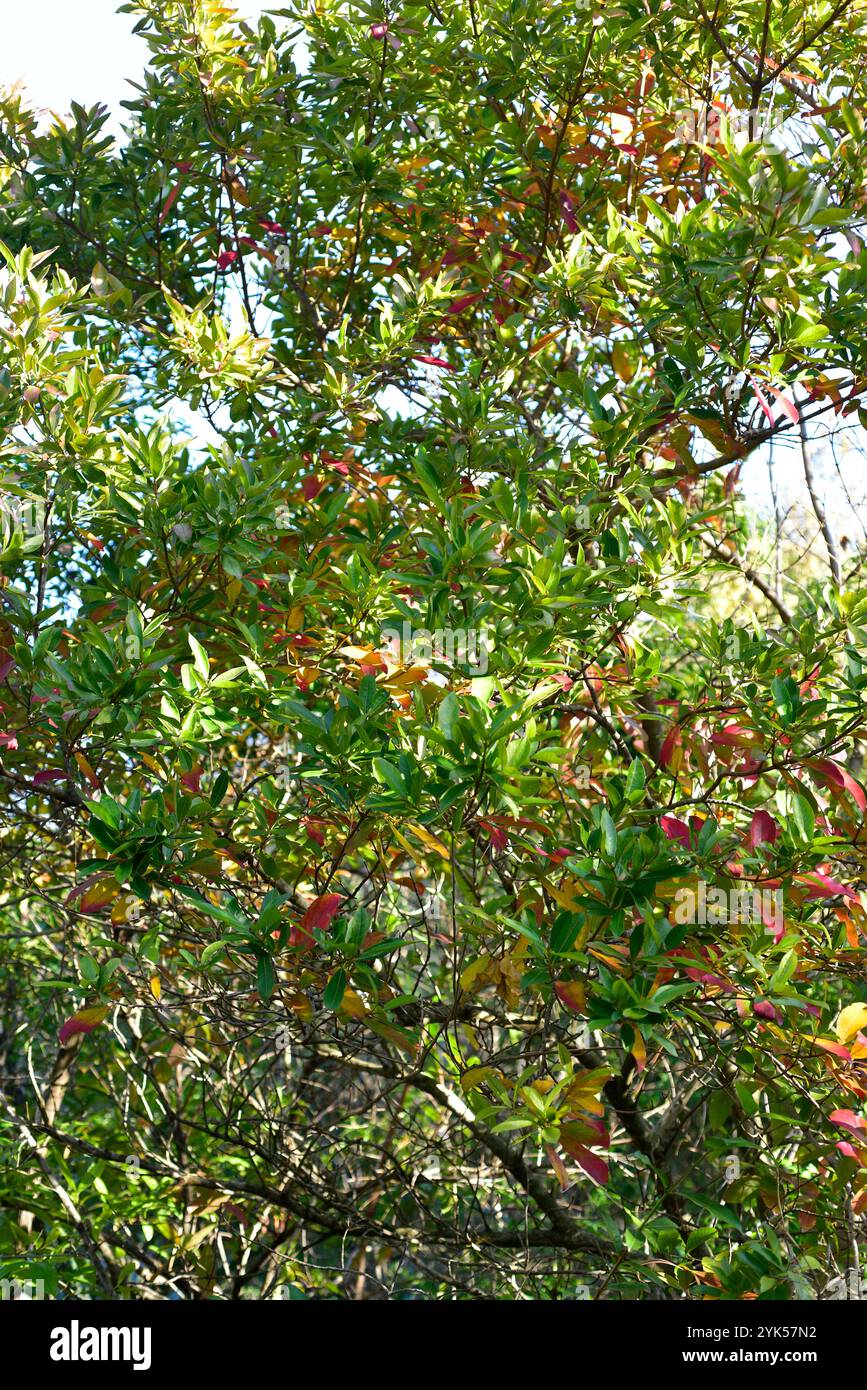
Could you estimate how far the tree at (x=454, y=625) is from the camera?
7.72 ft

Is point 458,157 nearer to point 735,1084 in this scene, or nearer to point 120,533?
point 120,533

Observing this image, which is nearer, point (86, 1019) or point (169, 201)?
point (86, 1019)

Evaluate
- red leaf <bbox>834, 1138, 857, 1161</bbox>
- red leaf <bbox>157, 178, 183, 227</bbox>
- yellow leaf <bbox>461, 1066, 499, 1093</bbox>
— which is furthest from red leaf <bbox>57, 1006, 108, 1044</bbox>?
red leaf <bbox>157, 178, 183, 227</bbox>

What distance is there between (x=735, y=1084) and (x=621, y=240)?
203 cm

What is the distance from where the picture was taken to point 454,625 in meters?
2.47

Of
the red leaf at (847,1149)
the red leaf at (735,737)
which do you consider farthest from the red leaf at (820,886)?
the red leaf at (847,1149)

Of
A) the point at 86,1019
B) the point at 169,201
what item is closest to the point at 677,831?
the point at 86,1019

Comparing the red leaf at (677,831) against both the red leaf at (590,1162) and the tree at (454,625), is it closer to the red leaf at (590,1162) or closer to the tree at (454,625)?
the tree at (454,625)

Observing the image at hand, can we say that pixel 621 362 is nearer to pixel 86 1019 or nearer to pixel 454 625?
pixel 454 625

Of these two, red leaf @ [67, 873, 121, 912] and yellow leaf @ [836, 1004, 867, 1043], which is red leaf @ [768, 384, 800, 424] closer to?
yellow leaf @ [836, 1004, 867, 1043]

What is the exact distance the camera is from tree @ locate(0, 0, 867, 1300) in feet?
7.72

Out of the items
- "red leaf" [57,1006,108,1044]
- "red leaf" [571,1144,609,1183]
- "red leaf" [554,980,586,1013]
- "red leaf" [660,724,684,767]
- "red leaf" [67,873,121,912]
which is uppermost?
"red leaf" [660,724,684,767]
